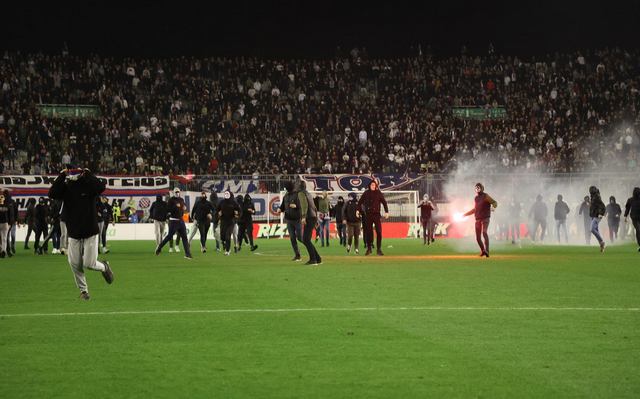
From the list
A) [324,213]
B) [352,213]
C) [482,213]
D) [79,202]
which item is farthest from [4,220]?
[324,213]

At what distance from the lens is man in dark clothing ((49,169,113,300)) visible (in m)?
14.2

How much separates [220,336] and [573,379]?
4.11m

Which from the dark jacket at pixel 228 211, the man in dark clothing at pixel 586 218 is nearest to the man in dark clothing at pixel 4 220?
the dark jacket at pixel 228 211

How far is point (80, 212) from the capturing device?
14156 millimetres

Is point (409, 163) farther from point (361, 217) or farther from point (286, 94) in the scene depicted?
point (361, 217)

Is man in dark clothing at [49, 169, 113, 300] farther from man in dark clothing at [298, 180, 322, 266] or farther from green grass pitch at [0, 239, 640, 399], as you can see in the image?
man in dark clothing at [298, 180, 322, 266]

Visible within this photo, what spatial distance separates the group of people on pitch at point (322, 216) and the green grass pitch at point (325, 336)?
411 cm

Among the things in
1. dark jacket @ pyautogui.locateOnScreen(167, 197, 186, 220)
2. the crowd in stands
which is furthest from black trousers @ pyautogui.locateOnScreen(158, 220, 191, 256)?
the crowd in stands

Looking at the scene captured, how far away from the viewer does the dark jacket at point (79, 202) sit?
14141 mm

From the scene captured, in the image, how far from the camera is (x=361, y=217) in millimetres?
30672

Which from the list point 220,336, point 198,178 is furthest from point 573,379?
point 198,178

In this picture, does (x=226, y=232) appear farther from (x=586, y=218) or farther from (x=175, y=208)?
(x=586, y=218)

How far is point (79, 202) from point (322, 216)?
25.9 meters

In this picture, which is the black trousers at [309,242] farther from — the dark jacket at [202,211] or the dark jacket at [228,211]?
the dark jacket at [202,211]
